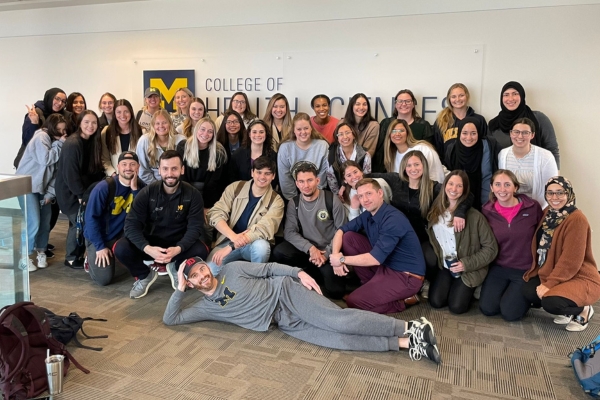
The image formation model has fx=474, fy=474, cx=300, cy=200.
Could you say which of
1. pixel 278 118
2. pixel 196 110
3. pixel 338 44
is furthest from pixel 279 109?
pixel 338 44

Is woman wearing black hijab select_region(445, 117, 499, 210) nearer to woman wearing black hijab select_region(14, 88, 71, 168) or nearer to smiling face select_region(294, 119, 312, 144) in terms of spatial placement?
smiling face select_region(294, 119, 312, 144)

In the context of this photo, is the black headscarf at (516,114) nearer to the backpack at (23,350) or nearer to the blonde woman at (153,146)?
the blonde woman at (153,146)

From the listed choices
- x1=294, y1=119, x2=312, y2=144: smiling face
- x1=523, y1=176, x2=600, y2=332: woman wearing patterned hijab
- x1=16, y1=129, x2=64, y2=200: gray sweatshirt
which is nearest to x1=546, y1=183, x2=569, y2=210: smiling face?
x1=523, y1=176, x2=600, y2=332: woman wearing patterned hijab

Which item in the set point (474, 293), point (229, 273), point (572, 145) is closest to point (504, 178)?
point (474, 293)

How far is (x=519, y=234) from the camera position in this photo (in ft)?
11.5

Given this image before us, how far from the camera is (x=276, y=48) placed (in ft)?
17.4

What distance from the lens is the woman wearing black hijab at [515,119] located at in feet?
13.7

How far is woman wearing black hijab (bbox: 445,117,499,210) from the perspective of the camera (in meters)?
3.96

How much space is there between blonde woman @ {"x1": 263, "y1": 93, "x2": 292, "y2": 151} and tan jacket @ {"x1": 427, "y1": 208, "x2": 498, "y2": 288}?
1.92 metres

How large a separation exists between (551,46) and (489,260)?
2.30 metres

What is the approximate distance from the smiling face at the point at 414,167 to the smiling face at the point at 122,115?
109 inches

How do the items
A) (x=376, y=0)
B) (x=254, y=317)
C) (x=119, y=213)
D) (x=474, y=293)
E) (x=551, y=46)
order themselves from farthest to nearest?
(x=376, y=0), (x=551, y=46), (x=119, y=213), (x=474, y=293), (x=254, y=317)

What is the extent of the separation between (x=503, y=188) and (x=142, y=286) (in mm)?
2898

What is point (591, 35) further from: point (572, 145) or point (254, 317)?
point (254, 317)
